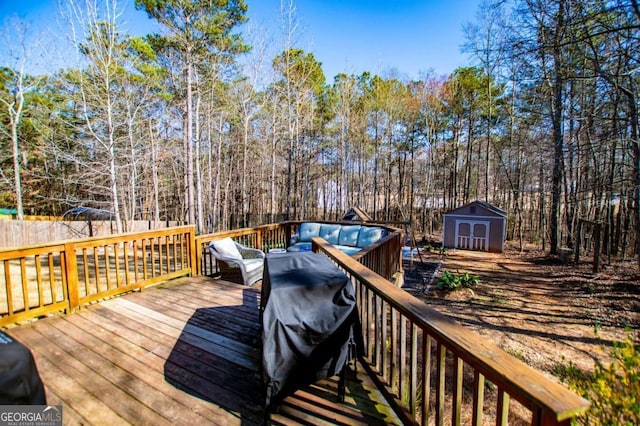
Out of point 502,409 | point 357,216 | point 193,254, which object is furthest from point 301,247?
point 502,409

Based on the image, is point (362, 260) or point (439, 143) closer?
point (362, 260)

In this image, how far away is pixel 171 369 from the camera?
228cm

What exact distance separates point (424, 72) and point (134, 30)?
13.8 metres

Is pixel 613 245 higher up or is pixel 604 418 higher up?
pixel 604 418

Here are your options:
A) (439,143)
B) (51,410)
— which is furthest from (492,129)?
(51,410)

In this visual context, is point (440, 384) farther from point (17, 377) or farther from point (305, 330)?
point (17, 377)

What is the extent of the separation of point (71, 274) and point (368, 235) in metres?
5.12

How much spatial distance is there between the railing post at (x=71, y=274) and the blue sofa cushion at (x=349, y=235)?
15.7 feet

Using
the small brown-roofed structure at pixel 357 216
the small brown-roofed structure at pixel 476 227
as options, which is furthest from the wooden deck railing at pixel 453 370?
the small brown-roofed structure at pixel 476 227

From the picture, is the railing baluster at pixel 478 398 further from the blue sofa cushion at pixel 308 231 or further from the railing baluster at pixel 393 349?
the blue sofa cushion at pixel 308 231

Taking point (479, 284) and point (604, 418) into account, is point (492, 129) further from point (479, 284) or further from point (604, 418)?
point (604, 418)

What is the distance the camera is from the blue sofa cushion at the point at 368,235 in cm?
646

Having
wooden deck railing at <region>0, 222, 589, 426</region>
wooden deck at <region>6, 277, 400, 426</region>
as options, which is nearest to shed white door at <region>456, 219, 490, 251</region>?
wooden deck railing at <region>0, 222, 589, 426</region>

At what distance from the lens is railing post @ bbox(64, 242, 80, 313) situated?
3225 millimetres
